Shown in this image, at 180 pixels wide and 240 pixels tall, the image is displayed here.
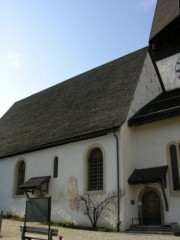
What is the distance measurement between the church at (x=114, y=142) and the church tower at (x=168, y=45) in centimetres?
7

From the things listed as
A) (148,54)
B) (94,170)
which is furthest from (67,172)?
(148,54)

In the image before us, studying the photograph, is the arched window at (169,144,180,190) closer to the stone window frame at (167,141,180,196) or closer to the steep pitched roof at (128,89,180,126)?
the stone window frame at (167,141,180,196)

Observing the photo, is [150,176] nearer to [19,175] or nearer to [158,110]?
[158,110]

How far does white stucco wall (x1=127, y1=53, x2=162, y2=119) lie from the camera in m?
18.1

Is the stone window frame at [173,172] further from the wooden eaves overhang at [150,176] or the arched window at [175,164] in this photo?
the wooden eaves overhang at [150,176]

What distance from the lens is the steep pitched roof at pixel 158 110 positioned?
15.8m

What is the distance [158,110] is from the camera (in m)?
16.9

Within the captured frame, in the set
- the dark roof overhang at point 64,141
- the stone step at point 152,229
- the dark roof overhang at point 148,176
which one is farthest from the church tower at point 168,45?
the stone step at point 152,229

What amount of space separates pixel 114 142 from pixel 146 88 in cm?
520

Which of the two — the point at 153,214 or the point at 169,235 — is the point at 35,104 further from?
the point at 169,235

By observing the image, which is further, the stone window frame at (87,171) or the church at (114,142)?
Result: the stone window frame at (87,171)

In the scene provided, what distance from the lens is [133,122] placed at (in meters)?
16.9

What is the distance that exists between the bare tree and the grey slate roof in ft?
41.4

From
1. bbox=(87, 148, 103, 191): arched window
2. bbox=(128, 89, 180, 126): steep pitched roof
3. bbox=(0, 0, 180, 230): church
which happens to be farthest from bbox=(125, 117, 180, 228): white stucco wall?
bbox=(87, 148, 103, 191): arched window
